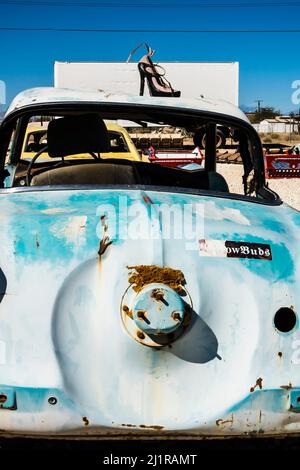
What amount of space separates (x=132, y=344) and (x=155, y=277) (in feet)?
0.82

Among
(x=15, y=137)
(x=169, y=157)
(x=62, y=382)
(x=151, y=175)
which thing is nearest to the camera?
(x=62, y=382)

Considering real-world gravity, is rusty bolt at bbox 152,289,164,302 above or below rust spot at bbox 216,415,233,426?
above

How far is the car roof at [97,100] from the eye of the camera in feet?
11.1

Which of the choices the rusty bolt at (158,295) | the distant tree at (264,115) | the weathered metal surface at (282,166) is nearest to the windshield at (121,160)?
the rusty bolt at (158,295)

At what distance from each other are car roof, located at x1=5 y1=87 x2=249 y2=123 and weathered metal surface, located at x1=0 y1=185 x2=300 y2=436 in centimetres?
123

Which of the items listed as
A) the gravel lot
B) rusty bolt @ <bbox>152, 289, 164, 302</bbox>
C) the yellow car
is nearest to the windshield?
rusty bolt @ <bbox>152, 289, 164, 302</bbox>

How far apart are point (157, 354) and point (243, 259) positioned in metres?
0.48

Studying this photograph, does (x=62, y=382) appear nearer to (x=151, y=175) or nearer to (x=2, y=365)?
(x=2, y=365)

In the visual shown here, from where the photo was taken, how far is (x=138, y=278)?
87.0 inches

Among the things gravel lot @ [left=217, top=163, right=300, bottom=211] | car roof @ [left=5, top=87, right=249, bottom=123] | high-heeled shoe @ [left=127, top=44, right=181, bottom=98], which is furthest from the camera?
gravel lot @ [left=217, top=163, right=300, bottom=211]

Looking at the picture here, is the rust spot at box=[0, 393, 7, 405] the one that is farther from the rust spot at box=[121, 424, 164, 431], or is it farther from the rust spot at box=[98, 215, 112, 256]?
the rust spot at box=[98, 215, 112, 256]

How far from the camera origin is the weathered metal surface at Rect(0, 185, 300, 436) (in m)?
2.18
